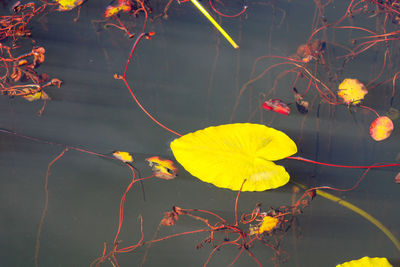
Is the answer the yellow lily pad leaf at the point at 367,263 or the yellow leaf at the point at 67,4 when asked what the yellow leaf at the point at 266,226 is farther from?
the yellow leaf at the point at 67,4

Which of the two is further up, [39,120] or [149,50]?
[149,50]

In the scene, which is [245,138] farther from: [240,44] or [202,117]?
[240,44]

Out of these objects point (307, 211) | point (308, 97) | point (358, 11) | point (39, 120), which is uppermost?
point (358, 11)

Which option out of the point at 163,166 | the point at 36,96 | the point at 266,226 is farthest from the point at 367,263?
the point at 36,96

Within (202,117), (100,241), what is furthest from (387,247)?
(100,241)

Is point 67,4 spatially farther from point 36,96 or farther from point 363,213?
point 363,213

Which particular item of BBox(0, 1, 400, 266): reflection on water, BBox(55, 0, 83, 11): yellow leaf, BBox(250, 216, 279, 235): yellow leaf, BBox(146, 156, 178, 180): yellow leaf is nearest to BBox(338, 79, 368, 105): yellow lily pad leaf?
BBox(0, 1, 400, 266): reflection on water

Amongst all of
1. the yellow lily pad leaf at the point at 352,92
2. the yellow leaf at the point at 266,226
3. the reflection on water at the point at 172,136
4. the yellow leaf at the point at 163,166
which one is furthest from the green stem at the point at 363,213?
the yellow leaf at the point at 163,166
